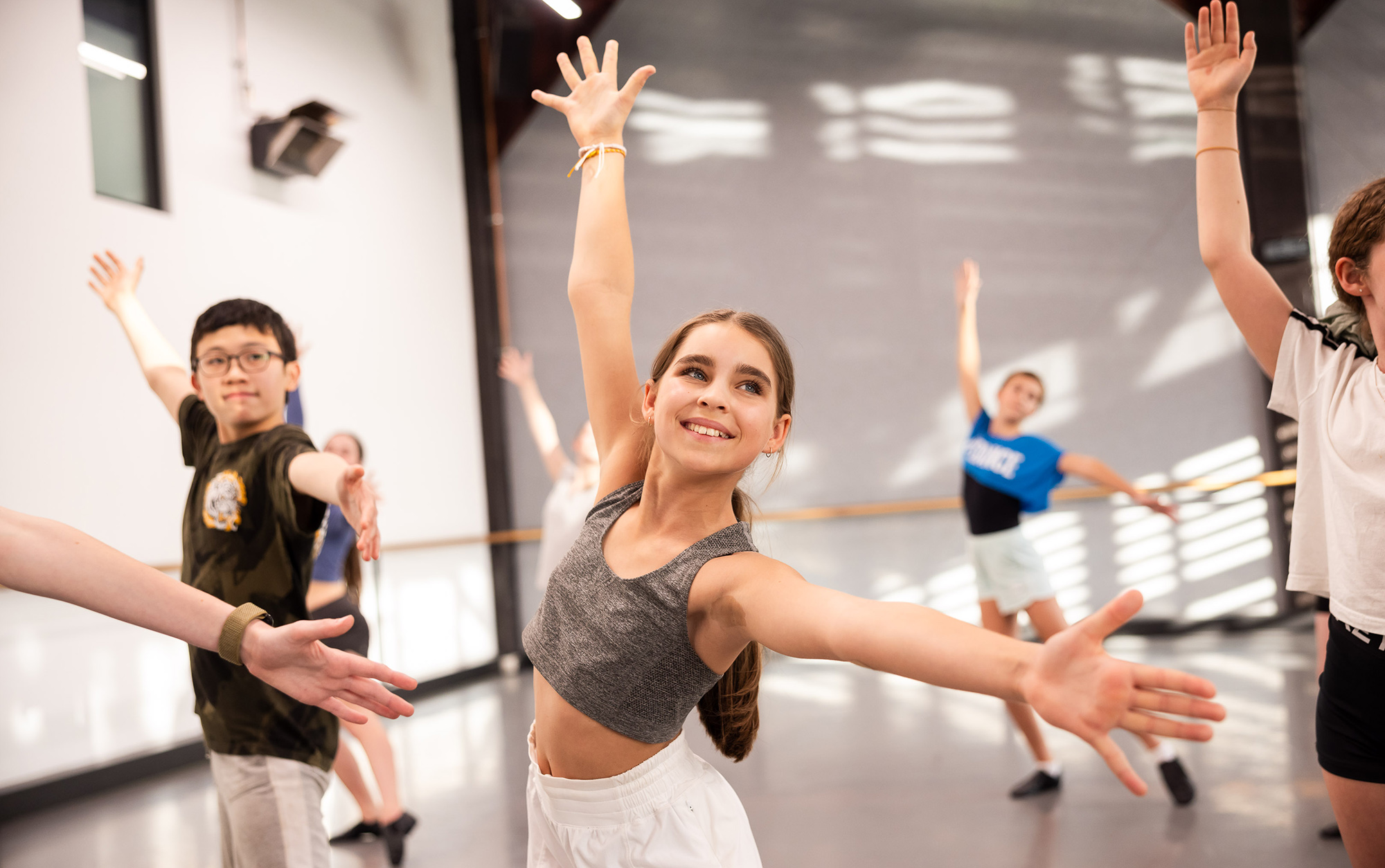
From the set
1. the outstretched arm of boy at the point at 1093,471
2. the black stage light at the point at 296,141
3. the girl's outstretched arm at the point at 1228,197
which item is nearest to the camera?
the girl's outstretched arm at the point at 1228,197

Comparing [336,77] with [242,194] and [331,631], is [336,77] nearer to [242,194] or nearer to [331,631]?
[242,194]

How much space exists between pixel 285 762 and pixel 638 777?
76cm

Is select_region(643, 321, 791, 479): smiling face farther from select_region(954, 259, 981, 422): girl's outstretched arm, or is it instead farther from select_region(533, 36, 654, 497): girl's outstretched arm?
select_region(954, 259, 981, 422): girl's outstretched arm

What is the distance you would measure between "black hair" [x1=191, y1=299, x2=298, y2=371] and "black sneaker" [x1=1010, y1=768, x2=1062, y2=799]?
2.72 meters

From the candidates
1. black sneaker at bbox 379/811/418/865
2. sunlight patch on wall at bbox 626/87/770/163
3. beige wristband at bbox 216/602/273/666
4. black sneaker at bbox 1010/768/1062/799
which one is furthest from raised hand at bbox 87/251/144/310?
sunlight patch on wall at bbox 626/87/770/163

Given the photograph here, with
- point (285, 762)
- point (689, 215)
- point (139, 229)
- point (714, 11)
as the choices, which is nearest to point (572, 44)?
point (714, 11)

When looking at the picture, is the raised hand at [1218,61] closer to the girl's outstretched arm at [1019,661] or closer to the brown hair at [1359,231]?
the brown hair at [1359,231]

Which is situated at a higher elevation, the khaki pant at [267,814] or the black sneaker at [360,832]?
the khaki pant at [267,814]

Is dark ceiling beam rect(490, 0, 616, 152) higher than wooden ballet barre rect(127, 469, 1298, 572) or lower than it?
higher

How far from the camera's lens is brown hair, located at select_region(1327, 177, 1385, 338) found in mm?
1307

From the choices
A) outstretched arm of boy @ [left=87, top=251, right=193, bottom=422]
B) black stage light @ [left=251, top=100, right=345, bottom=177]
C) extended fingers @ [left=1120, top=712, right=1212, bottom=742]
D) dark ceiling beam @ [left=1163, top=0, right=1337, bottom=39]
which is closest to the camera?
extended fingers @ [left=1120, top=712, right=1212, bottom=742]

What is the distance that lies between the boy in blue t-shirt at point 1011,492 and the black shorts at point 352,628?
2.21m

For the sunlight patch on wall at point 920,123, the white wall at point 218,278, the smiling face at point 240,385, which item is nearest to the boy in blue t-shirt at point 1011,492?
the smiling face at point 240,385

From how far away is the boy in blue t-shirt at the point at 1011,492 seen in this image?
3473 mm
